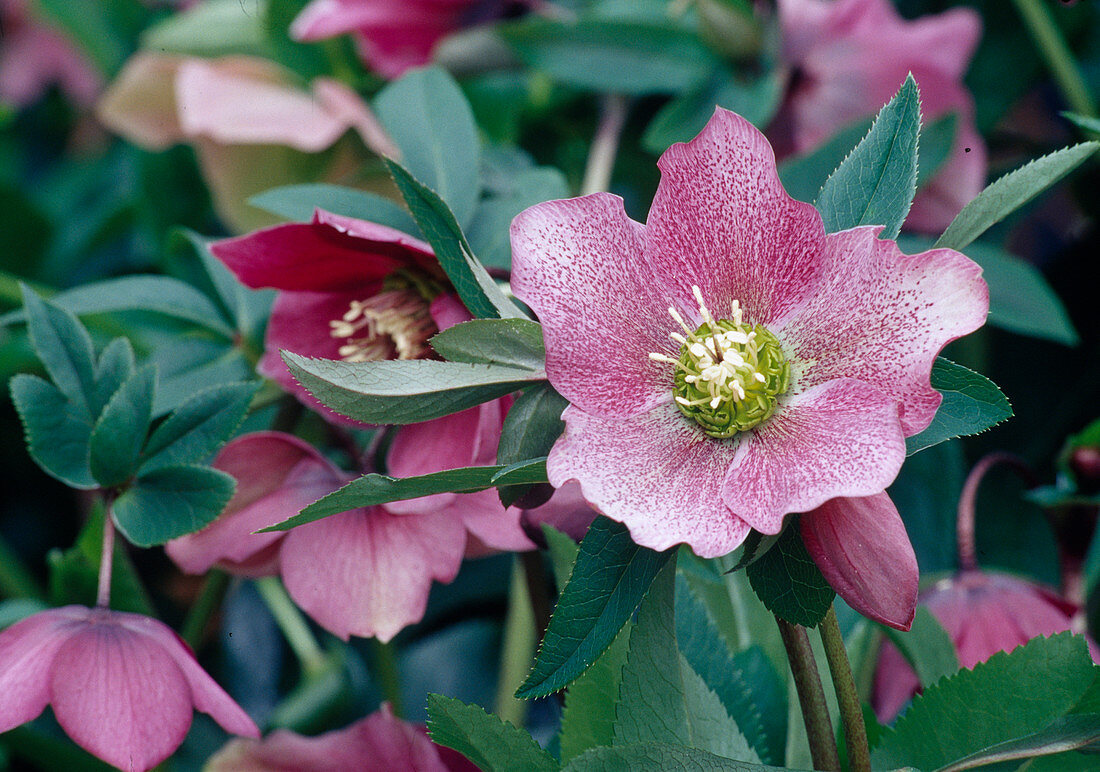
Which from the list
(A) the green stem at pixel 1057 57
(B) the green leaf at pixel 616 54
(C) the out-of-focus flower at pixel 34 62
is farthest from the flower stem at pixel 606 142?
(C) the out-of-focus flower at pixel 34 62

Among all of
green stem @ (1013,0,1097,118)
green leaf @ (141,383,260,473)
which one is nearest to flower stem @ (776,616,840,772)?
green leaf @ (141,383,260,473)

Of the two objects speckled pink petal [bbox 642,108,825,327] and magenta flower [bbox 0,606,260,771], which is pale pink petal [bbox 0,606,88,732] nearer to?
magenta flower [bbox 0,606,260,771]

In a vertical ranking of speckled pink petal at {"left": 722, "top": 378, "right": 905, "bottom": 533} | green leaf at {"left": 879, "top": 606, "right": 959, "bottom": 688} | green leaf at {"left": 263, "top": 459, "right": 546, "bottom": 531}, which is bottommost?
green leaf at {"left": 879, "top": 606, "right": 959, "bottom": 688}

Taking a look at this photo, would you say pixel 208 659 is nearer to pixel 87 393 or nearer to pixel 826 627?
pixel 87 393

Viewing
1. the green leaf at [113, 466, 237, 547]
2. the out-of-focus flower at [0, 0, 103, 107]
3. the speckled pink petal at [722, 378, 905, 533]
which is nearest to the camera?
the speckled pink petal at [722, 378, 905, 533]

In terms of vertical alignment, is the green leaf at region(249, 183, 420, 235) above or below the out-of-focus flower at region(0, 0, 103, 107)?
above

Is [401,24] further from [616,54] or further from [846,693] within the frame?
[846,693]

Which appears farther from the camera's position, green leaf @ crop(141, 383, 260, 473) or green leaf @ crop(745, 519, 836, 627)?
green leaf @ crop(141, 383, 260, 473)
